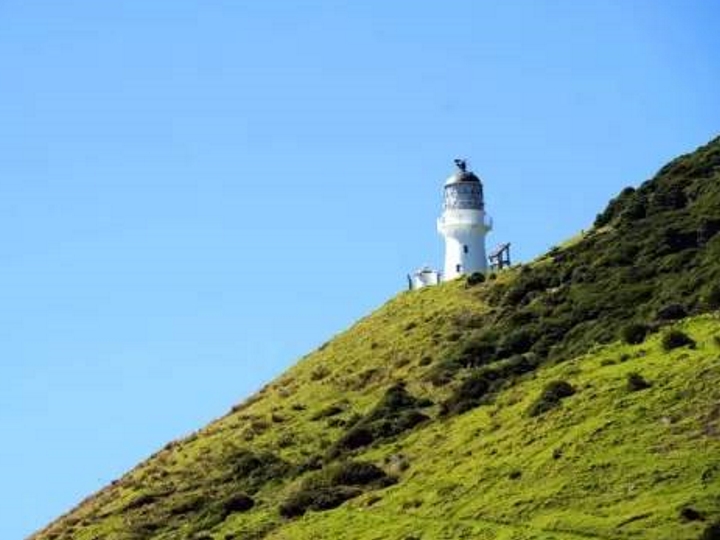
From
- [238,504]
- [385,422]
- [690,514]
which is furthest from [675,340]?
[238,504]

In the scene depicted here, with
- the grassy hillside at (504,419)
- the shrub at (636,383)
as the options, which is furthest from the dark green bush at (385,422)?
the shrub at (636,383)

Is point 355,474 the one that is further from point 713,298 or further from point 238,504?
point 713,298

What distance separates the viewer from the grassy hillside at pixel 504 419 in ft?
165

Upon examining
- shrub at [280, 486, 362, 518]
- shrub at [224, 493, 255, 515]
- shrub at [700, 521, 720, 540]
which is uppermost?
shrub at [224, 493, 255, 515]

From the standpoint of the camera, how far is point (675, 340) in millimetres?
61531

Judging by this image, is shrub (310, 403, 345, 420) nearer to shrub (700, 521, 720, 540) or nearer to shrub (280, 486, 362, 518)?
shrub (280, 486, 362, 518)

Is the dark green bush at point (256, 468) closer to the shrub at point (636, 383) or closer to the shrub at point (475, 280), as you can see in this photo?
the shrub at point (636, 383)

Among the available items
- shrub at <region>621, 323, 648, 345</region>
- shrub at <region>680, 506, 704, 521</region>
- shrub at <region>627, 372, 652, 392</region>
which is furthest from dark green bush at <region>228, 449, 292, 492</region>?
shrub at <region>680, 506, 704, 521</region>

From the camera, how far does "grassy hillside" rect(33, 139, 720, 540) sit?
1975 inches

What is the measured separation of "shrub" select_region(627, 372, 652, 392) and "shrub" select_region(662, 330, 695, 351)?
3902mm

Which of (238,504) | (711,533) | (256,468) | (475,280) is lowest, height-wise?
(711,533)

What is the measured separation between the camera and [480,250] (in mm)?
109625

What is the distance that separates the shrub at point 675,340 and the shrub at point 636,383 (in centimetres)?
390

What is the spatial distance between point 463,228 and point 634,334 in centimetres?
4373
